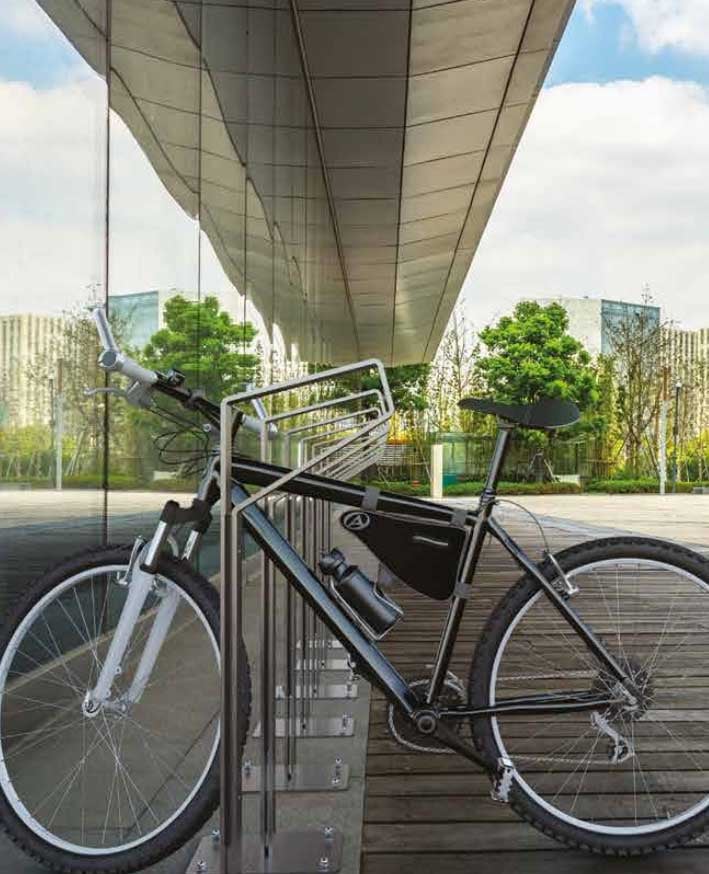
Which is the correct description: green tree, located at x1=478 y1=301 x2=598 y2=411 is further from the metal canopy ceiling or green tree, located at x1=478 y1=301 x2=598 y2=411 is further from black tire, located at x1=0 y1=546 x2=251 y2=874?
black tire, located at x1=0 y1=546 x2=251 y2=874

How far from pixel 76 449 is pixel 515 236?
58947mm

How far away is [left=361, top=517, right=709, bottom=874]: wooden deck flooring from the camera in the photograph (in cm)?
213

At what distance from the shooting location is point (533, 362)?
115 feet

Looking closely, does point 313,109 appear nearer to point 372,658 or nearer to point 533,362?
point 372,658

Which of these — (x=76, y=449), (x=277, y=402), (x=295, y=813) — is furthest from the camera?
(x=277, y=402)

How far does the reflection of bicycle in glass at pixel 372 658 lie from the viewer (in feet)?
6.58

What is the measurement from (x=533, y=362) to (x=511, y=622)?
1316 inches

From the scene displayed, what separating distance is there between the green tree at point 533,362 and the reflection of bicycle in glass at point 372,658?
32.4m

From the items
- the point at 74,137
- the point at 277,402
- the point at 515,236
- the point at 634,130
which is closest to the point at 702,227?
the point at 634,130

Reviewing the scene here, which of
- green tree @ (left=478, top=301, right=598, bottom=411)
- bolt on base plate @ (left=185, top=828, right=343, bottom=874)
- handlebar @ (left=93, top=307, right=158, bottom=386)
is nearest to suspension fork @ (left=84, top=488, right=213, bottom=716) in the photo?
handlebar @ (left=93, top=307, right=158, bottom=386)

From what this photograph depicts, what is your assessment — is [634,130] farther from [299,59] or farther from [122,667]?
[122,667]

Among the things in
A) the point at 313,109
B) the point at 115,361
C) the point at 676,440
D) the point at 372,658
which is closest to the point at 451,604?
the point at 372,658

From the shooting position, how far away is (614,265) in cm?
5869

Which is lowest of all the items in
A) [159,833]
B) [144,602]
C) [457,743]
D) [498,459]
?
[159,833]
